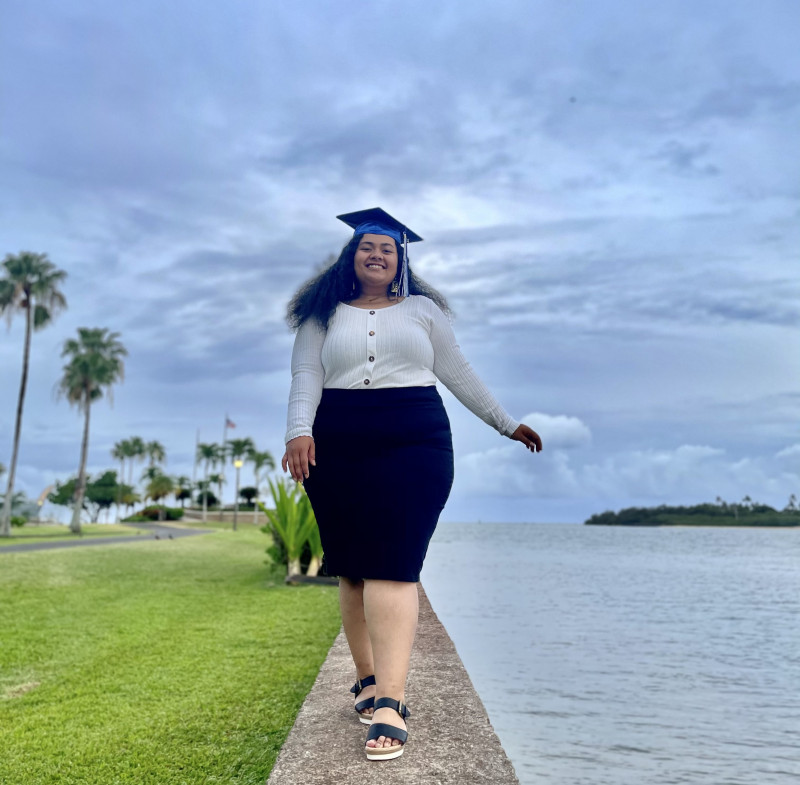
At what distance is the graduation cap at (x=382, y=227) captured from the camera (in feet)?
9.55

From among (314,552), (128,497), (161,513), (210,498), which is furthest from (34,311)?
(210,498)

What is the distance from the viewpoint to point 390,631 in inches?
99.9

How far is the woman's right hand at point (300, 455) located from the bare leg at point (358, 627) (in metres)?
0.45

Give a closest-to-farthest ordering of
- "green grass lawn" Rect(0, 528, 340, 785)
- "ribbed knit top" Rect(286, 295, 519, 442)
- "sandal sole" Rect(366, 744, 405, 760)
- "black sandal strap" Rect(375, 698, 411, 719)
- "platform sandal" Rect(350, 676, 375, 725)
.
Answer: "sandal sole" Rect(366, 744, 405, 760)
"black sandal strap" Rect(375, 698, 411, 719)
"ribbed knit top" Rect(286, 295, 519, 442)
"platform sandal" Rect(350, 676, 375, 725)
"green grass lawn" Rect(0, 528, 340, 785)

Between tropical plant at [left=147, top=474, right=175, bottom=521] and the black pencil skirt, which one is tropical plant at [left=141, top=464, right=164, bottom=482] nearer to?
tropical plant at [left=147, top=474, right=175, bottom=521]

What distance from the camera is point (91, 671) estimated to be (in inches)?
191

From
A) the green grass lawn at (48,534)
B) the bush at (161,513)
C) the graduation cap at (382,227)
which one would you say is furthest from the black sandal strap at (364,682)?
the bush at (161,513)

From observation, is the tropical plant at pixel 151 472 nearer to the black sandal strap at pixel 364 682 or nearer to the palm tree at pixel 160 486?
the palm tree at pixel 160 486

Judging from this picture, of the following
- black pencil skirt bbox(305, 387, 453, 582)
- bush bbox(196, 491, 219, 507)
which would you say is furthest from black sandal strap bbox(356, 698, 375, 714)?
bush bbox(196, 491, 219, 507)

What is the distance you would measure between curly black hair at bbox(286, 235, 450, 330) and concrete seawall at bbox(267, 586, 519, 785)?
1.46 meters

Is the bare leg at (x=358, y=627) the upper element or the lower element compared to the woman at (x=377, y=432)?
lower

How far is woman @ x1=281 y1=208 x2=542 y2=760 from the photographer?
8.39 feet

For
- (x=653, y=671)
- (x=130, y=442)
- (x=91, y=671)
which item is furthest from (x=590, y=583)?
(x=130, y=442)

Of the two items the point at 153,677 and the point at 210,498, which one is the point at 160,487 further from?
the point at 153,677
